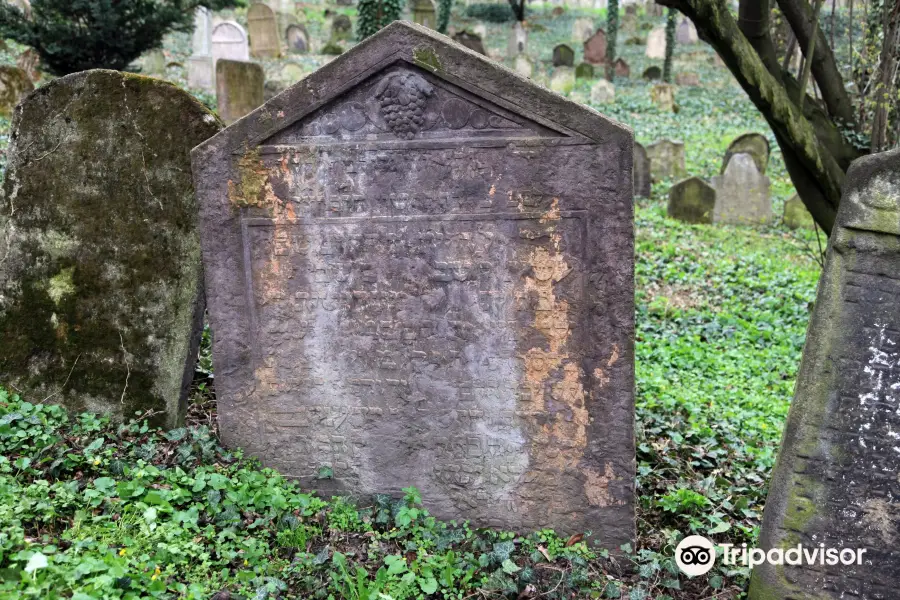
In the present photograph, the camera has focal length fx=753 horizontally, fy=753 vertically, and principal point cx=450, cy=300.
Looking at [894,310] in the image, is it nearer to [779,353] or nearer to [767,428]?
[767,428]

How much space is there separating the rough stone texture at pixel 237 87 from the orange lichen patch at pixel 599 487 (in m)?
10.4

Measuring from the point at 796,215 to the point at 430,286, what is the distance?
9466 mm

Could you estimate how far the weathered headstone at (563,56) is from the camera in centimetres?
2522

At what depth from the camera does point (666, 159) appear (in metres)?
13.6

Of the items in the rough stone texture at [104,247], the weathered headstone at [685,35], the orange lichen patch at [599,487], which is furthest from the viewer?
the weathered headstone at [685,35]

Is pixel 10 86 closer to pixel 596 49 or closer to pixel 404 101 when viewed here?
pixel 404 101

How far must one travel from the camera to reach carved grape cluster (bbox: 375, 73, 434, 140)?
341cm

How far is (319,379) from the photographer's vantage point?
12.4ft

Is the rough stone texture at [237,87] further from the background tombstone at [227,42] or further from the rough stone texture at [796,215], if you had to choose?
the rough stone texture at [796,215]

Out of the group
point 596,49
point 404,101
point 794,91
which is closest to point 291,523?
point 404,101

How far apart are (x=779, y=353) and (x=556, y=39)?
86.3 ft

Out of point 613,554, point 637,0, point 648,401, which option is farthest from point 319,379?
point 637,0

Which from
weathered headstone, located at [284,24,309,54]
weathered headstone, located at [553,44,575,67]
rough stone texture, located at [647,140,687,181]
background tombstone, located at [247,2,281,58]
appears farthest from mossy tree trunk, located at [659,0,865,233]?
weathered headstone, located at [284,24,309,54]

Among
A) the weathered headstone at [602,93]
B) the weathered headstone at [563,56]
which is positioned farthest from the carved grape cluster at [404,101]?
the weathered headstone at [563,56]
